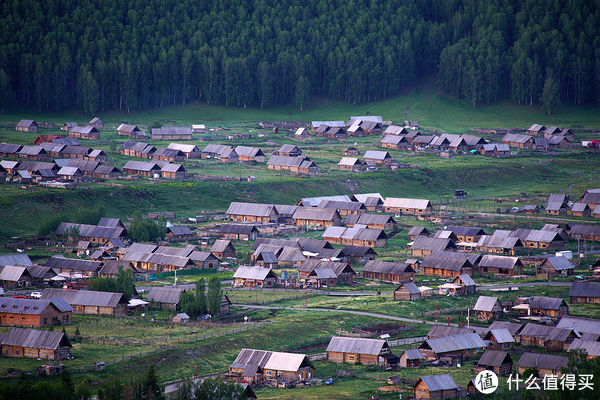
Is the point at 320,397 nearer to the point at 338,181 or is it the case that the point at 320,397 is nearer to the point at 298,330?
the point at 298,330

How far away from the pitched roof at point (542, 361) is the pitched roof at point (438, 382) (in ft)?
24.8

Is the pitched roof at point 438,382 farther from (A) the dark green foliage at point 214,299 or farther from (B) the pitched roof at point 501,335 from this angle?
(A) the dark green foliage at point 214,299

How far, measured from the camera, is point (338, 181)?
151m

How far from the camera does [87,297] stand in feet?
278

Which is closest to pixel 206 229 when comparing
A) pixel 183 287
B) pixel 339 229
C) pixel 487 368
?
pixel 339 229

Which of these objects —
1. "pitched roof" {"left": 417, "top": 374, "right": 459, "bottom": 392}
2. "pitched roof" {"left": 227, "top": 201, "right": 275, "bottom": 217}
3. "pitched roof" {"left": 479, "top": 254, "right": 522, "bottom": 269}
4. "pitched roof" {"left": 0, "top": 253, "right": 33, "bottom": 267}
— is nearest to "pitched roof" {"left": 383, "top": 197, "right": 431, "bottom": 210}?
"pitched roof" {"left": 227, "top": 201, "right": 275, "bottom": 217}

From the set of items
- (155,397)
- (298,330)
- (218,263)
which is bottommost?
(218,263)

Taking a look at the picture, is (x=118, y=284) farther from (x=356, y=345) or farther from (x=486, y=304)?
(x=486, y=304)

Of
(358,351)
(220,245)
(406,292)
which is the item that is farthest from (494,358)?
(220,245)

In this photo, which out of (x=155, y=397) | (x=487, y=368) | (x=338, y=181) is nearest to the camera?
(x=155, y=397)

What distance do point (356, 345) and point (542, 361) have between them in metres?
14.2

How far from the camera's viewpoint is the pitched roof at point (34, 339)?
6888 centimetres

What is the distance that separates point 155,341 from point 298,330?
41.1ft

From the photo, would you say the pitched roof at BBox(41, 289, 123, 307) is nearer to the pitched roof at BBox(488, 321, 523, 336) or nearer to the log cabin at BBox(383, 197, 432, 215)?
the pitched roof at BBox(488, 321, 523, 336)
